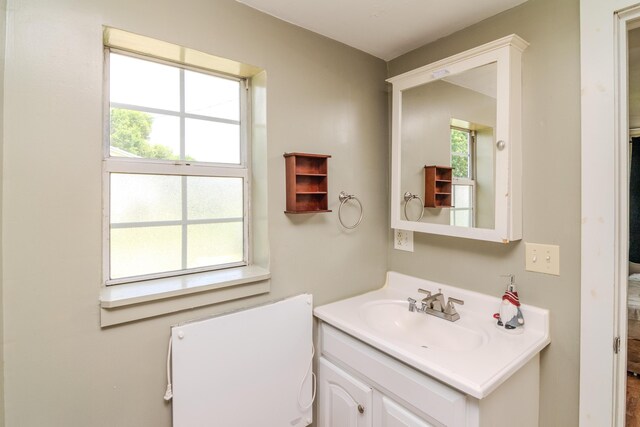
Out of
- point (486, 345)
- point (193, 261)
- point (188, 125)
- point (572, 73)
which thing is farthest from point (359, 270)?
point (572, 73)

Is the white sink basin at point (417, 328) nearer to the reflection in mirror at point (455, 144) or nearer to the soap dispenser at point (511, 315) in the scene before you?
the soap dispenser at point (511, 315)

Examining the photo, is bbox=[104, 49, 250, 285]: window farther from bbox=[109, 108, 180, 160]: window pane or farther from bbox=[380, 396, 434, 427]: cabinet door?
bbox=[380, 396, 434, 427]: cabinet door

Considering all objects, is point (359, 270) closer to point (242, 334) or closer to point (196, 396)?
point (242, 334)

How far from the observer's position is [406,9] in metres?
1.38

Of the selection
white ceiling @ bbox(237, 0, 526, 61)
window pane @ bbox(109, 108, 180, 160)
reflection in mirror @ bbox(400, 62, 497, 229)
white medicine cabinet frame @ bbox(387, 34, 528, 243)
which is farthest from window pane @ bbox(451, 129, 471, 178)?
window pane @ bbox(109, 108, 180, 160)

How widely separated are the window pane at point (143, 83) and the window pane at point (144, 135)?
5 centimetres

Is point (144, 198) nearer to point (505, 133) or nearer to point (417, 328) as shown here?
point (417, 328)

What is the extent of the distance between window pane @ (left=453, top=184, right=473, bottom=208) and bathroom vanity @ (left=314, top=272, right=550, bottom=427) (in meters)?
0.43

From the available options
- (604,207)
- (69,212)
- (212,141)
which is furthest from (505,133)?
(69,212)

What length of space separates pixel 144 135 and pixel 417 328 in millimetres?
1495

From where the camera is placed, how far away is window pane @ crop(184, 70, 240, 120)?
140cm

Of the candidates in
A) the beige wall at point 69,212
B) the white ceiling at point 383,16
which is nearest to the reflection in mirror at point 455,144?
the white ceiling at point 383,16

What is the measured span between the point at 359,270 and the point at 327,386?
0.61 m

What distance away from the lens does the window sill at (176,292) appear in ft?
3.57
